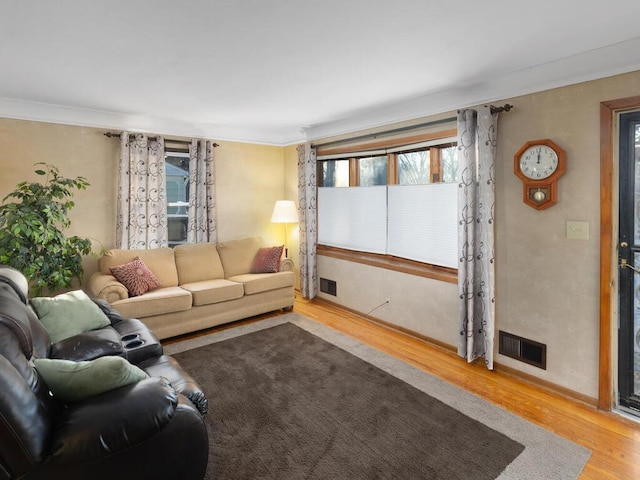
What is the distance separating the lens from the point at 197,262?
471 centimetres

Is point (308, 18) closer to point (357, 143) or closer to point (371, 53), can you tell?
point (371, 53)

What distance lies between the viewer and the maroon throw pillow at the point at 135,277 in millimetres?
3898

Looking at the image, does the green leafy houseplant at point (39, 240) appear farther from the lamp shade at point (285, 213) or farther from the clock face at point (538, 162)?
the clock face at point (538, 162)

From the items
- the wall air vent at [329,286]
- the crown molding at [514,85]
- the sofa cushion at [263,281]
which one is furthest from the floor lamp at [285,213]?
the crown molding at [514,85]

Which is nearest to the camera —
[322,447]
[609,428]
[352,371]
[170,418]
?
[170,418]

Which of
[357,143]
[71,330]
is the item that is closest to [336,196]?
[357,143]

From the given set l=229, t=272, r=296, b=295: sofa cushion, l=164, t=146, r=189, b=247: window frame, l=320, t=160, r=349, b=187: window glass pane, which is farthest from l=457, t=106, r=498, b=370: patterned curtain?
l=164, t=146, r=189, b=247: window frame

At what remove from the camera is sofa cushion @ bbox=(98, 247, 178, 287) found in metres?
4.17

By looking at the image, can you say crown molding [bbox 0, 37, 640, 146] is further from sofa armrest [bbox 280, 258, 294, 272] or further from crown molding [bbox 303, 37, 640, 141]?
sofa armrest [bbox 280, 258, 294, 272]

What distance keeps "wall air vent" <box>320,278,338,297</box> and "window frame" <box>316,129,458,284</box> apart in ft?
1.23

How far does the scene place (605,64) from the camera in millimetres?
2520

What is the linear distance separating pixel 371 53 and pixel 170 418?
2512mm

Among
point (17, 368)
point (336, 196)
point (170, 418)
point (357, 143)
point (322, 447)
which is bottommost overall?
point (322, 447)

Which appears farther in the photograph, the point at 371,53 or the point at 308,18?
the point at 371,53
